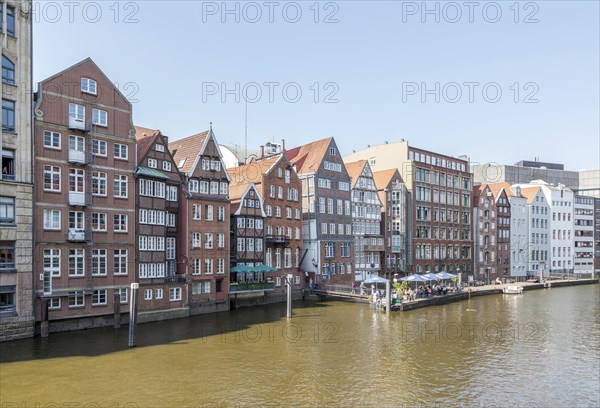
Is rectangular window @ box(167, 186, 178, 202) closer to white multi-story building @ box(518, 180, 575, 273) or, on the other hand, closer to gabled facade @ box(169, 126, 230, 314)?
gabled facade @ box(169, 126, 230, 314)

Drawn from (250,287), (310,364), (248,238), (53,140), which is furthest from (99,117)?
(310,364)

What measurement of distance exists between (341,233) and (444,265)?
94.3 ft

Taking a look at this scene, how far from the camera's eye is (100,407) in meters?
24.5

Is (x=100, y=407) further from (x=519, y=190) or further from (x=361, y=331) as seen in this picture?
(x=519, y=190)

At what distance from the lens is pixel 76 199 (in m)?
41.3

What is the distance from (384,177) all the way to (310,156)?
1590 cm

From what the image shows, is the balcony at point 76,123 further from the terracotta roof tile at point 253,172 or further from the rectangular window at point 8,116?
the terracotta roof tile at point 253,172

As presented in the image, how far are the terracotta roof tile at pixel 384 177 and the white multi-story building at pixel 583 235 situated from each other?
6564 cm

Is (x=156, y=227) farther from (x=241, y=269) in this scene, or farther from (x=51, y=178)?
(x=241, y=269)

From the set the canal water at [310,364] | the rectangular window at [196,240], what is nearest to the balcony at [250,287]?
the canal water at [310,364]

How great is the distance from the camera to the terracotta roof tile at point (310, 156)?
71.1 meters

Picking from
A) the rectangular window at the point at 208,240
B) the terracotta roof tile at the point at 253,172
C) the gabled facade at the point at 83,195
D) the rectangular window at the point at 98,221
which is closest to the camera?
the gabled facade at the point at 83,195

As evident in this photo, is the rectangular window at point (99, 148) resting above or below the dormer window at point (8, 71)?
below

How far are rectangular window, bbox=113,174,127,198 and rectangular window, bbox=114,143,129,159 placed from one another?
1731mm
